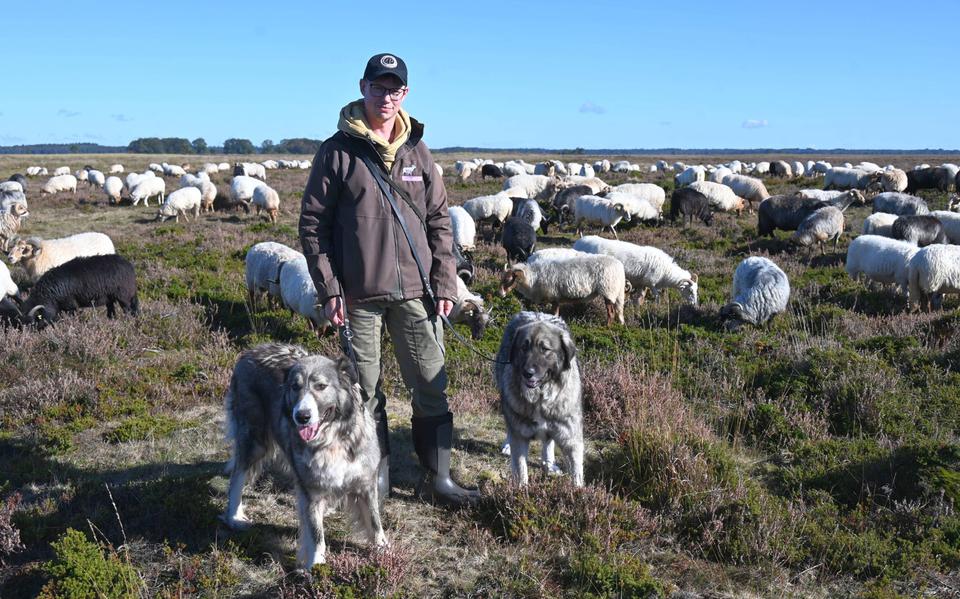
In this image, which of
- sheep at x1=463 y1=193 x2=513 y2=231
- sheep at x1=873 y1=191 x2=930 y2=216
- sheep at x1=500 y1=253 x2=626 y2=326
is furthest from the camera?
sheep at x1=873 y1=191 x2=930 y2=216

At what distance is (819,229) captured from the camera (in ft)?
56.2

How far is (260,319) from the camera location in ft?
33.1

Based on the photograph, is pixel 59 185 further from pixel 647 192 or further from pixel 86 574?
pixel 86 574

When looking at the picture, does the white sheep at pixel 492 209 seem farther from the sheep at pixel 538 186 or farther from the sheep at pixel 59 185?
the sheep at pixel 59 185

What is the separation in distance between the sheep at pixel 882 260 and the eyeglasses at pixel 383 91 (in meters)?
11.1

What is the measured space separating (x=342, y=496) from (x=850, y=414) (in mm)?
5154

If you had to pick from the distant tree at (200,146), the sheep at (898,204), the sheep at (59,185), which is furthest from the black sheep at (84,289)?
the distant tree at (200,146)

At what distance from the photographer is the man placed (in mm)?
4148

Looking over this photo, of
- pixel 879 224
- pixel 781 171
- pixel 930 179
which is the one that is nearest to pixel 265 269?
pixel 879 224

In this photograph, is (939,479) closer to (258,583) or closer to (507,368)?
(507,368)

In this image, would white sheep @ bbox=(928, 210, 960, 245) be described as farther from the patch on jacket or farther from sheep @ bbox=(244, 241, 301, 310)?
the patch on jacket

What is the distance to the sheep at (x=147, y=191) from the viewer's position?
28141 millimetres

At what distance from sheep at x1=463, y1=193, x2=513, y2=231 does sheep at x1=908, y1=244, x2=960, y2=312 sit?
11.3 meters

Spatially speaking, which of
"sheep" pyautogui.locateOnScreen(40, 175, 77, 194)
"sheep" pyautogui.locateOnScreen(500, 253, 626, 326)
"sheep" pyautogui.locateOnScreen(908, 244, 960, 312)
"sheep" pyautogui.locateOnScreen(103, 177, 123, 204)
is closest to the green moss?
"sheep" pyautogui.locateOnScreen(500, 253, 626, 326)
